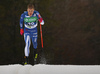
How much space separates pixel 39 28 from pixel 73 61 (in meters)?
0.67

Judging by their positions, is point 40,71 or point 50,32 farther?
point 50,32

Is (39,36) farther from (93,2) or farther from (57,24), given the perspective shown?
(93,2)

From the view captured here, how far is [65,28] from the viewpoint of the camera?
2.03 m

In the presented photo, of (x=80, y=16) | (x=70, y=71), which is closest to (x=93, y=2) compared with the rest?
(x=80, y=16)

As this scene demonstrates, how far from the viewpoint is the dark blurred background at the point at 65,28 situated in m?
2.00

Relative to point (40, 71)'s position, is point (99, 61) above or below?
below

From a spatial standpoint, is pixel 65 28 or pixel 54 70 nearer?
pixel 54 70

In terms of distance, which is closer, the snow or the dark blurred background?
the snow

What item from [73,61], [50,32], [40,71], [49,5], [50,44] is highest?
[49,5]

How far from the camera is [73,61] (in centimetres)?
205

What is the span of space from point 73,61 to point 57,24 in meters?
0.57

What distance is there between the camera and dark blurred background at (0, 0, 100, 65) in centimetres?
200

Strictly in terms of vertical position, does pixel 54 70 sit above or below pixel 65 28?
above

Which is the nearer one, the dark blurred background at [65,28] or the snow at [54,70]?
the snow at [54,70]
